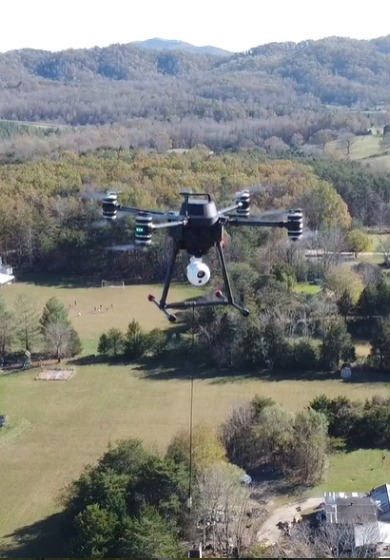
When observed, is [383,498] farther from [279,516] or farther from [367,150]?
[367,150]

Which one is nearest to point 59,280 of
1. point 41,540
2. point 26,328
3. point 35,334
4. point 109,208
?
point 35,334

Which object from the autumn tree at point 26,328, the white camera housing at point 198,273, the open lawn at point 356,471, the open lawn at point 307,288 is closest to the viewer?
the white camera housing at point 198,273

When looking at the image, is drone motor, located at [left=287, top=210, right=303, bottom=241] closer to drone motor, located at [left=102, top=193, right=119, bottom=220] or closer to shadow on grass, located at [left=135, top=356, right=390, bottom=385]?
drone motor, located at [left=102, top=193, right=119, bottom=220]

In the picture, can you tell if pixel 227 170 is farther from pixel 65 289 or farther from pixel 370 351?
pixel 370 351

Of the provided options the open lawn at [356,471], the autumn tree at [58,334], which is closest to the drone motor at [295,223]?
the open lawn at [356,471]

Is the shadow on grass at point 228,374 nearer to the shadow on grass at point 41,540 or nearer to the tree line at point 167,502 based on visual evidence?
the tree line at point 167,502

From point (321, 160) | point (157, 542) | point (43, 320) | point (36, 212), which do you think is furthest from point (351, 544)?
point (321, 160)
